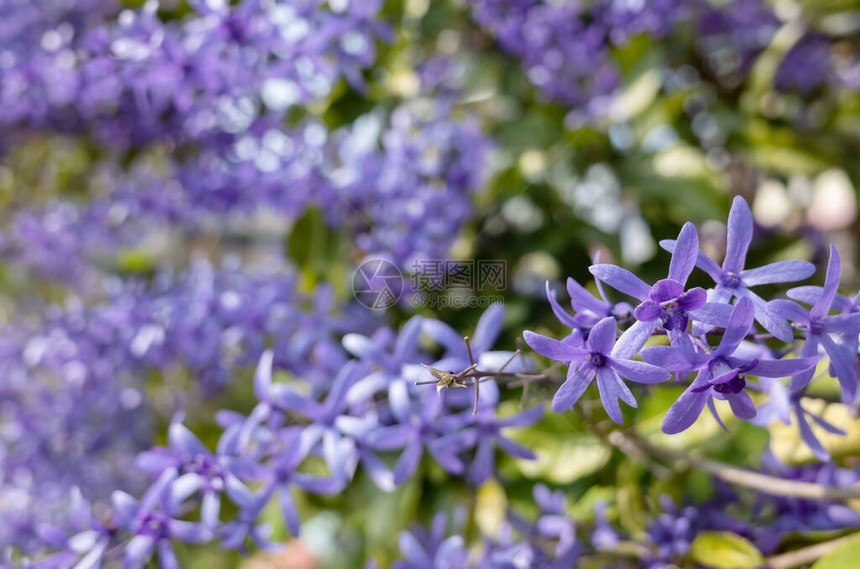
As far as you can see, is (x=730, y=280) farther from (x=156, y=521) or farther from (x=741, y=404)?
(x=156, y=521)

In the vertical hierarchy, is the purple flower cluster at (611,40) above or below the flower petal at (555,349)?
below

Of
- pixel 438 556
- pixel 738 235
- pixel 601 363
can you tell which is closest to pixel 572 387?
pixel 601 363

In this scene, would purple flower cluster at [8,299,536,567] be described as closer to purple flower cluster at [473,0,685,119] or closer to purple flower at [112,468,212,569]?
purple flower at [112,468,212,569]

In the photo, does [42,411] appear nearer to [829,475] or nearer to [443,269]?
[443,269]

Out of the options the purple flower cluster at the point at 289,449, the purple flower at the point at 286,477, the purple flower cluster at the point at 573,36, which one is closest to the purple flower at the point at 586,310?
the purple flower cluster at the point at 289,449

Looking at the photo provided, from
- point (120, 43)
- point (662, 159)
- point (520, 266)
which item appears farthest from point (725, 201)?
point (120, 43)

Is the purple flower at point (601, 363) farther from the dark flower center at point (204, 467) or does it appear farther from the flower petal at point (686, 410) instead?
the dark flower center at point (204, 467)

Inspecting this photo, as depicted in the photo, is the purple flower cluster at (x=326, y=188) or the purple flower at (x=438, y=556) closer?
the purple flower at (x=438, y=556)
